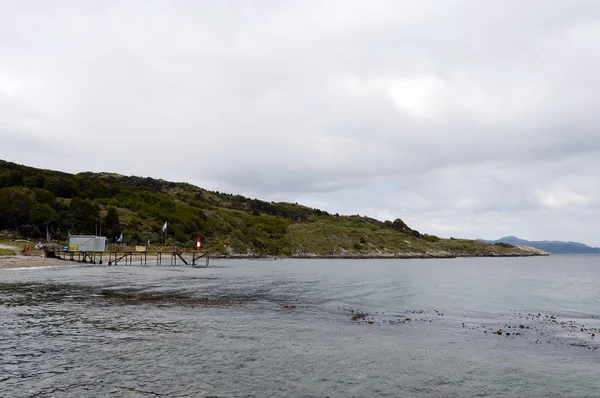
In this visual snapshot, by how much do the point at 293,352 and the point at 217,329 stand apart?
8413 millimetres

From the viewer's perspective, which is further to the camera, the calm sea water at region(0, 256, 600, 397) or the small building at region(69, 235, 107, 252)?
the small building at region(69, 235, 107, 252)

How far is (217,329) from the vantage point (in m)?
29.8

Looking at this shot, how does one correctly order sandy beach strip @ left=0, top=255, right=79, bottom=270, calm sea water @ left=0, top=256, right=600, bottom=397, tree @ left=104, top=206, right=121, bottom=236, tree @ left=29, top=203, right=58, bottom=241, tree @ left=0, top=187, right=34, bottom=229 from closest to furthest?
calm sea water @ left=0, top=256, right=600, bottom=397, sandy beach strip @ left=0, top=255, right=79, bottom=270, tree @ left=0, top=187, right=34, bottom=229, tree @ left=29, top=203, right=58, bottom=241, tree @ left=104, top=206, right=121, bottom=236

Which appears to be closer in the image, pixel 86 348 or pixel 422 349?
pixel 86 348

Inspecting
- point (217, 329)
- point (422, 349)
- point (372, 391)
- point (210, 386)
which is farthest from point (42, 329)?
point (422, 349)

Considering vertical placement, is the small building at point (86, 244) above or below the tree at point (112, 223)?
below

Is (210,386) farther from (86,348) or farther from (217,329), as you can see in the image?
(217,329)

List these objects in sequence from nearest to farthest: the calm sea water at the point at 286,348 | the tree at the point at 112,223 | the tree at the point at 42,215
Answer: the calm sea water at the point at 286,348
the tree at the point at 42,215
the tree at the point at 112,223

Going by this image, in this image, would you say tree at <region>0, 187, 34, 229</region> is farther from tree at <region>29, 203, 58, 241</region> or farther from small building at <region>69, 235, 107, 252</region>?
small building at <region>69, 235, 107, 252</region>

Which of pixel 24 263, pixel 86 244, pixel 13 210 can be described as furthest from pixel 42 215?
pixel 24 263

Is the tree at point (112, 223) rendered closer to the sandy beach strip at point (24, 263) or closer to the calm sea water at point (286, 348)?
the sandy beach strip at point (24, 263)

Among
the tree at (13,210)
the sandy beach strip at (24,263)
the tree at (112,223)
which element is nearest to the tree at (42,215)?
the tree at (13,210)

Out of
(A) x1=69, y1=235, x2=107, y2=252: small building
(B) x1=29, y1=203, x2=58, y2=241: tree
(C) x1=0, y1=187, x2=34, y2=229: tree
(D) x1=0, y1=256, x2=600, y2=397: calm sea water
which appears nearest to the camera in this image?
(D) x1=0, y1=256, x2=600, y2=397: calm sea water

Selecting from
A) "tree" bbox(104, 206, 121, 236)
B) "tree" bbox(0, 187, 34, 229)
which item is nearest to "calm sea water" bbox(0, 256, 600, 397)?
"tree" bbox(0, 187, 34, 229)
